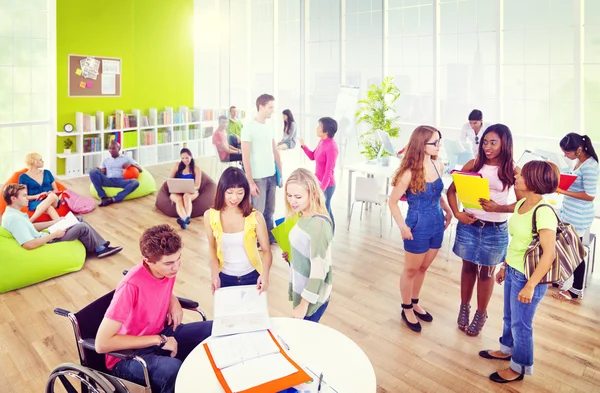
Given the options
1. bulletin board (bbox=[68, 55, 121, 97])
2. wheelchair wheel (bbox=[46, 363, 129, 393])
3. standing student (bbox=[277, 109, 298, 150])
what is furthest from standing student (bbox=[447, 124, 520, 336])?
bulletin board (bbox=[68, 55, 121, 97])

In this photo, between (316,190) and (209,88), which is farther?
(209,88)

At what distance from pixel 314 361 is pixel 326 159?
11.6ft

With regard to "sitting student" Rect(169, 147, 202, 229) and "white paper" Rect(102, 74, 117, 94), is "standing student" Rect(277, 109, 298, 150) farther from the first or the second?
"white paper" Rect(102, 74, 117, 94)

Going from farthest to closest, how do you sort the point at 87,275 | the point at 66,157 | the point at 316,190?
the point at 66,157 < the point at 87,275 < the point at 316,190

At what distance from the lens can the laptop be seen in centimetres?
671

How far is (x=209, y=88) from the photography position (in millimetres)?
11875

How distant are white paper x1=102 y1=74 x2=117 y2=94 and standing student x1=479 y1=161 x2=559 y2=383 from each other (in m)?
8.91

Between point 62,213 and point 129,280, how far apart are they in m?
4.53

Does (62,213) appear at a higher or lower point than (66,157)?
lower

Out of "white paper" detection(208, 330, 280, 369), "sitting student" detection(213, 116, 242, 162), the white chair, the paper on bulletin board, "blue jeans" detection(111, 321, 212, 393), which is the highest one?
the paper on bulletin board

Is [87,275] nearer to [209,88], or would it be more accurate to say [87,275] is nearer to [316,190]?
[316,190]

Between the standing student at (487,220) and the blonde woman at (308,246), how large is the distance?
56.1 inches

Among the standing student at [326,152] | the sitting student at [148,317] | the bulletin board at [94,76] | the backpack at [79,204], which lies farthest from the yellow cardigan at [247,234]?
the bulletin board at [94,76]

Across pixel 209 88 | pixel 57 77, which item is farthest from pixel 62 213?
pixel 209 88
